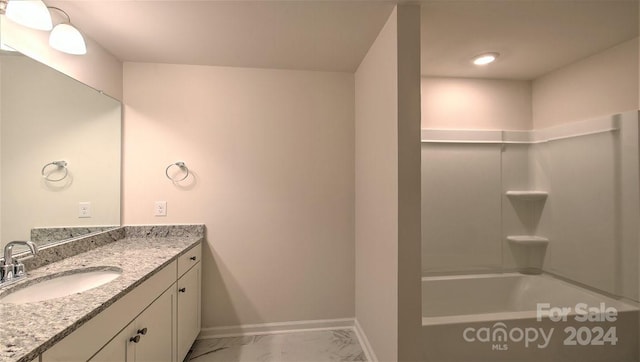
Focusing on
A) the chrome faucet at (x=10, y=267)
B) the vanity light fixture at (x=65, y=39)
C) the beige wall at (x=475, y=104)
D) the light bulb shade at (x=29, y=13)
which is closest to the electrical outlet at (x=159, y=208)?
the chrome faucet at (x=10, y=267)

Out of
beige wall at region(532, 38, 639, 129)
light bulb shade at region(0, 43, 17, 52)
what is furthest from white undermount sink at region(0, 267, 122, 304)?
beige wall at region(532, 38, 639, 129)

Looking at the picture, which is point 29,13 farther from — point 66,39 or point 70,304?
point 70,304

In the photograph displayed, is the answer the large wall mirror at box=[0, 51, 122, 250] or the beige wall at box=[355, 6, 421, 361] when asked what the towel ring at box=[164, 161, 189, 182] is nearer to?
the large wall mirror at box=[0, 51, 122, 250]

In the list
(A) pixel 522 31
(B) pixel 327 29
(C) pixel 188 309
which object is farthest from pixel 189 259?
(A) pixel 522 31

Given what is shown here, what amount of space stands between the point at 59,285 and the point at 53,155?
793 millimetres

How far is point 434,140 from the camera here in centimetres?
262

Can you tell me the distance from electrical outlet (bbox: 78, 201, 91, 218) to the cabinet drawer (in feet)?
2.40

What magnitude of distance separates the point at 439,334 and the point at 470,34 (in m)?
1.96

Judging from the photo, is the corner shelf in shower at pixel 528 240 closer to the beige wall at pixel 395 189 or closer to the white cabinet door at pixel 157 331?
the beige wall at pixel 395 189

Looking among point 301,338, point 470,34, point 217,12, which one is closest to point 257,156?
point 217,12

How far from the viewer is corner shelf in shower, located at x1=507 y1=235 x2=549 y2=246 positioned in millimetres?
2578

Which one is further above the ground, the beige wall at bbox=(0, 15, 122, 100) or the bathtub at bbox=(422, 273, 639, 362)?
the beige wall at bbox=(0, 15, 122, 100)

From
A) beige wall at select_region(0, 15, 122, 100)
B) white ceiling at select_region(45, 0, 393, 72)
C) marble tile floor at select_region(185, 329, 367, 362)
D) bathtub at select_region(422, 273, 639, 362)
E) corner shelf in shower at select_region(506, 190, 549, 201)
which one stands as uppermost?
white ceiling at select_region(45, 0, 393, 72)

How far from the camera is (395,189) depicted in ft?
5.10
